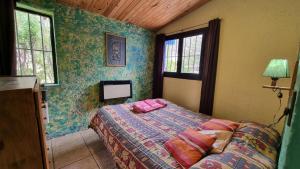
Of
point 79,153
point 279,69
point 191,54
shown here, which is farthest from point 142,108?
point 279,69

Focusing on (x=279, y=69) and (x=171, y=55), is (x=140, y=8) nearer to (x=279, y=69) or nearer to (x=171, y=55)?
(x=171, y=55)

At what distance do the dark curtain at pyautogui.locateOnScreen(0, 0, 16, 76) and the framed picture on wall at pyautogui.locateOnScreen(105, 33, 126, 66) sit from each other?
1404mm

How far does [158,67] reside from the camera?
3490 mm

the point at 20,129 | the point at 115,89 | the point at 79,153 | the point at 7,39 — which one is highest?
the point at 7,39

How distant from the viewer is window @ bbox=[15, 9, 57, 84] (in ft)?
6.56

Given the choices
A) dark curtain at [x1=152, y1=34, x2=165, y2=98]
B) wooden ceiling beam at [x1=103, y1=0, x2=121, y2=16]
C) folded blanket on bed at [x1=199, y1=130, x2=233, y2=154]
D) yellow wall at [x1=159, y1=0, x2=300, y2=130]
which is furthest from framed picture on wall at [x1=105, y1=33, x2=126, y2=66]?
folded blanket on bed at [x1=199, y1=130, x2=233, y2=154]

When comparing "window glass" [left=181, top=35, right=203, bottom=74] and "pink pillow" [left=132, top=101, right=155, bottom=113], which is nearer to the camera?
"pink pillow" [left=132, top=101, right=155, bottom=113]

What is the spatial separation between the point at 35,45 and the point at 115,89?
5.16 feet

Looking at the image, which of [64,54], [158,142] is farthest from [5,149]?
[64,54]

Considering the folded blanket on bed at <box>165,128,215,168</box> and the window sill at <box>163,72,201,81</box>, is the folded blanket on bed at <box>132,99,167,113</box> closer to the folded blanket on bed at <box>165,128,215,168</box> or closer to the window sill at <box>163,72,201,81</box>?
the window sill at <box>163,72,201,81</box>

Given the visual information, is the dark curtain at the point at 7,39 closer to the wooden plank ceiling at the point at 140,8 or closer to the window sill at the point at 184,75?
the wooden plank ceiling at the point at 140,8

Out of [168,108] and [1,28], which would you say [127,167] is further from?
[1,28]

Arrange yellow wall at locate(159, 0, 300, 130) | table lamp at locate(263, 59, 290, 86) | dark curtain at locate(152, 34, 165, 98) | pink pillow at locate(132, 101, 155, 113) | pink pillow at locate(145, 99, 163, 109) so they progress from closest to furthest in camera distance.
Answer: table lamp at locate(263, 59, 290, 86) < yellow wall at locate(159, 0, 300, 130) < pink pillow at locate(132, 101, 155, 113) < pink pillow at locate(145, 99, 163, 109) < dark curtain at locate(152, 34, 165, 98)

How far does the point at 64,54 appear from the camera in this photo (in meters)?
2.32
